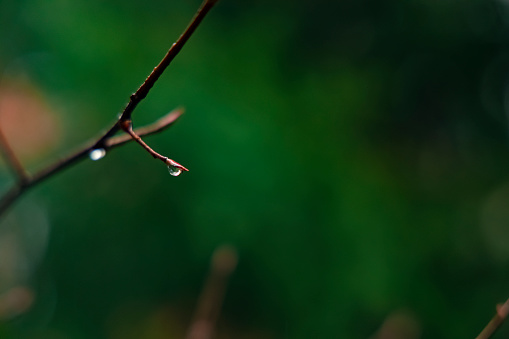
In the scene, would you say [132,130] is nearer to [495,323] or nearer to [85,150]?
[85,150]

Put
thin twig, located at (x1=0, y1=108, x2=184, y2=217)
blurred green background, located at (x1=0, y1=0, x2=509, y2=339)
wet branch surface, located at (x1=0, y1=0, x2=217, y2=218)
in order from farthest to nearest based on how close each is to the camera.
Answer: blurred green background, located at (x1=0, y1=0, x2=509, y2=339) → thin twig, located at (x1=0, y1=108, x2=184, y2=217) → wet branch surface, located at (x1=0, y1=0, x2=217, y2=218)

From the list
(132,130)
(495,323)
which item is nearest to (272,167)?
(495,323)

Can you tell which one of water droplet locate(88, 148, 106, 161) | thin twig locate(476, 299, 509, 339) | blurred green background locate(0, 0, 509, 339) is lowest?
blurred green background locate(0, 0, 509, 339)

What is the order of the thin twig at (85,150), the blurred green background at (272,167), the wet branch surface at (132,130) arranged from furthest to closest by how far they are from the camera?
the blurred green background at (272,167) → the thin twig at (85,150) → the wet branch surface at (132,130)

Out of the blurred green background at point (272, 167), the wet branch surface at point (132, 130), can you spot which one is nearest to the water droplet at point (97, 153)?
the wet branch surface at point (132, 130)

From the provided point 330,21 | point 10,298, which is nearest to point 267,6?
point 330,21

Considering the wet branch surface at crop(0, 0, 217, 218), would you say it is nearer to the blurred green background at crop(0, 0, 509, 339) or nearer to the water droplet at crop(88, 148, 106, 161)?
the water droplet at crop(88, 148, 106, 161)

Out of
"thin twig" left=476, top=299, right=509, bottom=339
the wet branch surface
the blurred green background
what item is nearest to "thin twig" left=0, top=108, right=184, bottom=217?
the wet branch surface

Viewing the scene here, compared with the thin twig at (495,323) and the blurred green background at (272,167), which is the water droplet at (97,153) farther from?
the blurred green background at (272,167)
